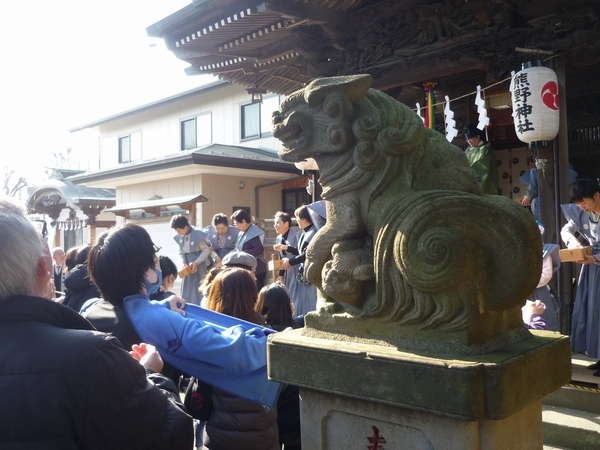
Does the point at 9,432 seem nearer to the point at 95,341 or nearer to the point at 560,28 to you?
the point at 95,341

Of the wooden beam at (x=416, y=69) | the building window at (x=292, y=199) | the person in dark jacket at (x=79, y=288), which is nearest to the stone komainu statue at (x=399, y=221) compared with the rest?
the person in dark jacket at (x=79, y=288)

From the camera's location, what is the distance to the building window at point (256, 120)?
1684cm

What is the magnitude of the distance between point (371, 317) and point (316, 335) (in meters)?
0.31

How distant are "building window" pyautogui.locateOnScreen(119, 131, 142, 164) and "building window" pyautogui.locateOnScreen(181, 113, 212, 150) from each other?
2706 millimetres

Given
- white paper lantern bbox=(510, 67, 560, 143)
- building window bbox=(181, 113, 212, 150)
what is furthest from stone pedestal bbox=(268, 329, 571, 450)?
building window bbox=(181, 113, 212, 150)

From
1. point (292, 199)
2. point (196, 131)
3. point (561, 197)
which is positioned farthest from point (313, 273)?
point (196, 131)

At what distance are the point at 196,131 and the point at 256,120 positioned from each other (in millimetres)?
2877

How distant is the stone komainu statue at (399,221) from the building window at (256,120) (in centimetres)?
1467

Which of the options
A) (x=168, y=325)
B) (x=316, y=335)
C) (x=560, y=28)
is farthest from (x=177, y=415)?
(x=560, y=28)

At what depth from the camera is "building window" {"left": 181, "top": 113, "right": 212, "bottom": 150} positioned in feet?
60.6

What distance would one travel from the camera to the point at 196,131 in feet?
61.9

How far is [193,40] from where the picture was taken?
25.3 ft

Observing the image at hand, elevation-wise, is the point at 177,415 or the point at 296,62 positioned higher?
the point at 296,62

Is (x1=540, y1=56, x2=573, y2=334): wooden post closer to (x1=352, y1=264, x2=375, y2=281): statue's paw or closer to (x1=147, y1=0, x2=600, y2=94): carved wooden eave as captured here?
(x1=147, y1=0, x2=600, y2=94): carved wooden eave
